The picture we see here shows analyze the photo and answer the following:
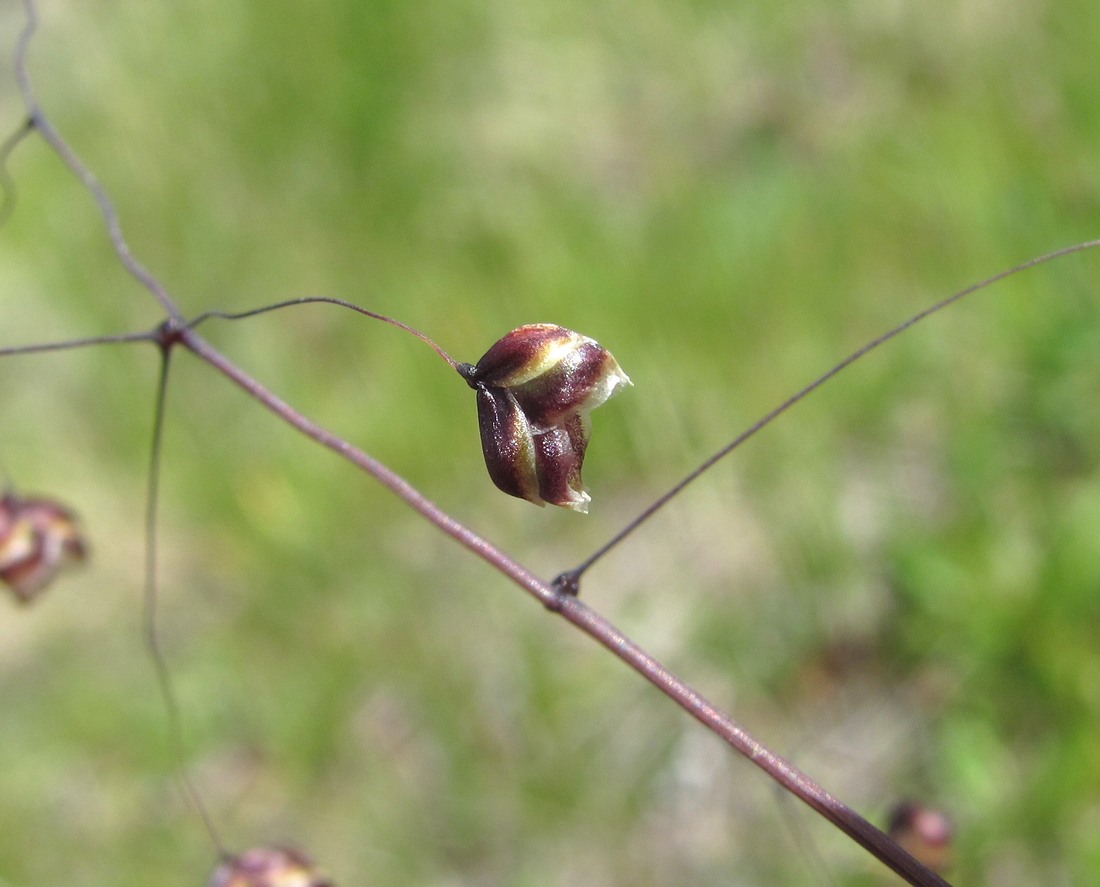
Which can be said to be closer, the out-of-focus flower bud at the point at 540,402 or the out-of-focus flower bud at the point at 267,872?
the out-of-focus flower bud at the point at 540,402

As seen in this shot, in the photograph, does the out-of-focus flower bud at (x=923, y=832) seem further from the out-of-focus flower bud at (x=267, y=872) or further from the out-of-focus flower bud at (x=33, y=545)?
the out-of-focus flower bud at (x=33, y=545)

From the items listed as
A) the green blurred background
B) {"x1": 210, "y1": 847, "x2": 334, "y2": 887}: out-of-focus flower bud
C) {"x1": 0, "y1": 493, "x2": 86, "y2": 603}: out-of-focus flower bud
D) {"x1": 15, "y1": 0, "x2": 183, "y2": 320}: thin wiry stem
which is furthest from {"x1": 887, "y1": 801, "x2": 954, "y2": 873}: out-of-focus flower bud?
{"x1": 0, "y1": 493, "x2": 86, "y2": 603}: out-of-focus flower bud

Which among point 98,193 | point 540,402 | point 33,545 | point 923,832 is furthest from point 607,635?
point 33,545

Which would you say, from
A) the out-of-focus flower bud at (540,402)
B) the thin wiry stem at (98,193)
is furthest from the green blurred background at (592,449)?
the thin wiry stem at (98,193)

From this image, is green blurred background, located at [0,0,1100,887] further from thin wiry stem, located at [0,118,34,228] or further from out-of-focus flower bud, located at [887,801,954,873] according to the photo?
thin wiry stem, located at [0,118,34,228]

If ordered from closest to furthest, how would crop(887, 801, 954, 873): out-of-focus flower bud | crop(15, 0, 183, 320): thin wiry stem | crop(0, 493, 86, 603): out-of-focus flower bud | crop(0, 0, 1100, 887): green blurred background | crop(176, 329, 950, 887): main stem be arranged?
1. crop(176, 329, 950, 887): main stem
2. crop(15, 0, 183, 320): thin wiry stem
3. crop(887, 801, 954, 873): out-of-focus flower bud
4. crop(0, 493, 86, 603): out-of-focus flower bud
5. crop(0, 0, 1100, 887): green blurred background
